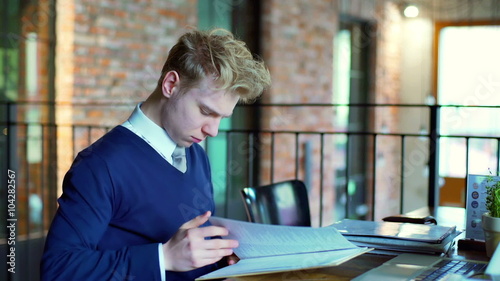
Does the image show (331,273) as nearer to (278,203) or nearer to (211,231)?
(211,231)

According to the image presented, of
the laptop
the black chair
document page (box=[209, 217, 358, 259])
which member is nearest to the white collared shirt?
document page (box=[209, 217, 358, 259])

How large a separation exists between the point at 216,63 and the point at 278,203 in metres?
0.83

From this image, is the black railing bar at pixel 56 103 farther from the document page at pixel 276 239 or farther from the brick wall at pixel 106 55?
the document page at pixel 276 239

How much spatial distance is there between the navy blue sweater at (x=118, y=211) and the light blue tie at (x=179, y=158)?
2 centimetres

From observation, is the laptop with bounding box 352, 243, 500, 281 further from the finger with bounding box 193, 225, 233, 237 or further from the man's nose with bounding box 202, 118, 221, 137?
the man's nose with bounding box 202, 118, 221, 137

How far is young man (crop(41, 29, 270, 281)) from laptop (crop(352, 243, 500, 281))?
0.27 m

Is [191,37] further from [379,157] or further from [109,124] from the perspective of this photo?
[379,157]

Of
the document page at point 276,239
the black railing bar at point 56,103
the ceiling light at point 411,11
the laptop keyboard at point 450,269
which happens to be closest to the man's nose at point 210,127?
the document page at point 276,239

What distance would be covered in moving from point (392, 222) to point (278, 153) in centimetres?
340

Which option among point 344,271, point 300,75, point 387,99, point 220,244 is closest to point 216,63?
point 220,244

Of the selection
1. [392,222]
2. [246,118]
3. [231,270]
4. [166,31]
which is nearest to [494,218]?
[392,222]

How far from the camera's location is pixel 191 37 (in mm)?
1258

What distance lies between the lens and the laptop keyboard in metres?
1.07

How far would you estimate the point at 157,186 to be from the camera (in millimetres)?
1224
